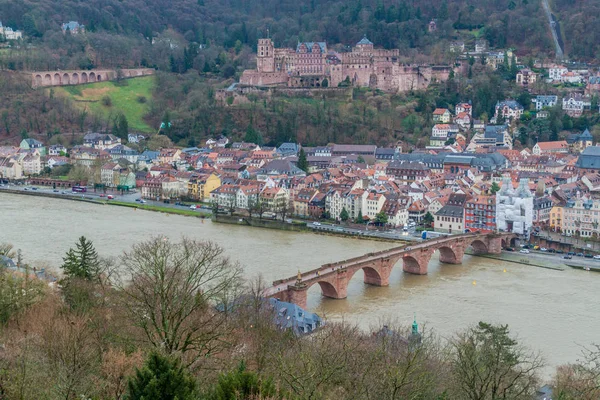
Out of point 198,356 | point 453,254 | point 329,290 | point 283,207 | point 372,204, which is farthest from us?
point 283,207

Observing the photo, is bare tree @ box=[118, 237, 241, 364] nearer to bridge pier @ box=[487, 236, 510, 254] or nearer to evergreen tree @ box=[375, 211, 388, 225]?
bridge pier @ box=[487, 236, 510, 254]

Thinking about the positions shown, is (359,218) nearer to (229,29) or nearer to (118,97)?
(118,97)

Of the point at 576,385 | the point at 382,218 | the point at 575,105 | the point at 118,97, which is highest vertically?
the point at 118,97

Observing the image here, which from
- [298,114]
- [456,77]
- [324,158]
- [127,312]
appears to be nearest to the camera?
[127,312]

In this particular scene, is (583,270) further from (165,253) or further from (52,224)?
(52,224)

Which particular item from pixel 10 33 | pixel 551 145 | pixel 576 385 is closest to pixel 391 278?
pixel 576 385

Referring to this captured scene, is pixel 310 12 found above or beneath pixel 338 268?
above

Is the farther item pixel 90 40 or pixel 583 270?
pixel 90 40

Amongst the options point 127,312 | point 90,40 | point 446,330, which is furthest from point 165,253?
point 90,40
